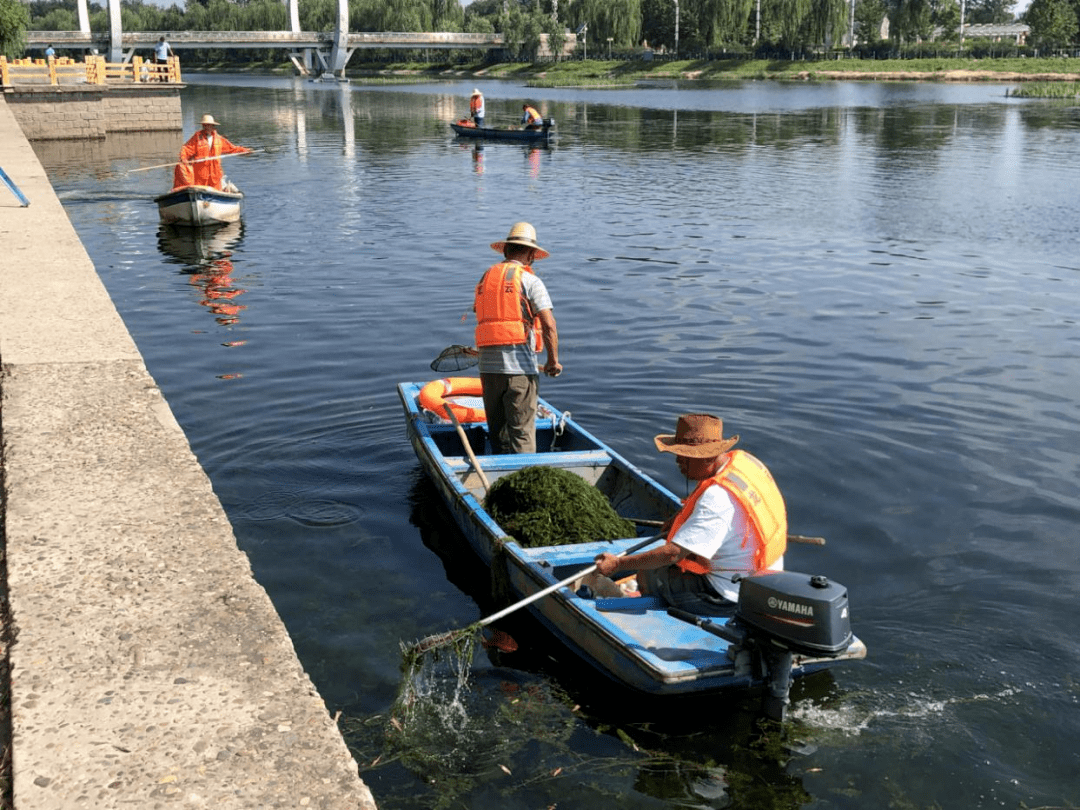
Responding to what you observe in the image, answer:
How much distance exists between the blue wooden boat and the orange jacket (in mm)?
16370

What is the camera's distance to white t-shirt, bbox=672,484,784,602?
690 centimetres

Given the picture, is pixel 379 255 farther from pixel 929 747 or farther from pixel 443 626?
pixel 929 747

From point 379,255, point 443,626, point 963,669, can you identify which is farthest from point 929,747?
point 379,255

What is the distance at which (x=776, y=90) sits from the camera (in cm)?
9056

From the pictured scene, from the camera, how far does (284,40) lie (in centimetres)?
12494

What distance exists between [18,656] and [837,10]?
122102 mm

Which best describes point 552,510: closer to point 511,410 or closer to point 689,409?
point 511,410

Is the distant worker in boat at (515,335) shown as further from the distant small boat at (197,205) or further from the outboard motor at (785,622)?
the distant small boat at (197,205)

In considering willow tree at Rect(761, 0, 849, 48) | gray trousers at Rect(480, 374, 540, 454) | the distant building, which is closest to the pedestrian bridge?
willow tree at Rect(761, 0, 849, 48)

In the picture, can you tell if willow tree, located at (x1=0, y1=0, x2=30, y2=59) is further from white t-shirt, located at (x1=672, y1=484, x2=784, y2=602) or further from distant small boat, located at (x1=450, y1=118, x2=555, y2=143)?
white t-shirt, located at (x1=672, y1=484, x2=784, y2=602)

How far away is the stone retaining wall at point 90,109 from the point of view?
43.0 m

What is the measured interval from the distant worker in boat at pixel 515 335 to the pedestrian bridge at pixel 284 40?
10149 cm

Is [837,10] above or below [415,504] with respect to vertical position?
above

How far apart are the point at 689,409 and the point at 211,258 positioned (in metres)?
12.9
